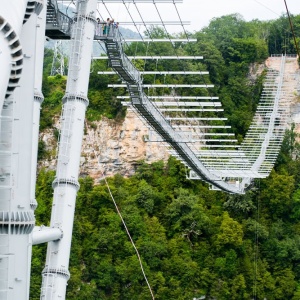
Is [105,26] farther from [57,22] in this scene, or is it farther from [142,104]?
[142,104]

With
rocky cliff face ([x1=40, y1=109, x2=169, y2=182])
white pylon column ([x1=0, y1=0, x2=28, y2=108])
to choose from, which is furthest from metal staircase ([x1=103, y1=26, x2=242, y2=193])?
rocky cliff face ([x1=40, y1=109, x2=169, y2=182])

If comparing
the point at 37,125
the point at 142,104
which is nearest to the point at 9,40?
the point at 37,125

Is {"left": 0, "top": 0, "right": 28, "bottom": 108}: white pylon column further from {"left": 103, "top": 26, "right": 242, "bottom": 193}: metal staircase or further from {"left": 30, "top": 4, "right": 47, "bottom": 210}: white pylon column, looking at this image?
{"left": 103, "top": 26, "right": 242, "bottom": 193}: metal staircase

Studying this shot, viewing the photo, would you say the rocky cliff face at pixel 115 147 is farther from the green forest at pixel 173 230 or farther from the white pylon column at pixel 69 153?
the white pylon column at pixel 69 153

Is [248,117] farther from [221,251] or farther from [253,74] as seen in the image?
[221,251]

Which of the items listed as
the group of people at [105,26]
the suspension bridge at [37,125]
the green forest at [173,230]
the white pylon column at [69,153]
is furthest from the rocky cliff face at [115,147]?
the white pylon column at [69,153]
